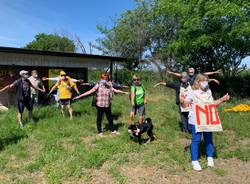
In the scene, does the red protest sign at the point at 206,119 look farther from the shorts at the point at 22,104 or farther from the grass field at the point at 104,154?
the shorts at the point at 22,104

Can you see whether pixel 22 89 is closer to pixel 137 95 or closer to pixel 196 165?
pixel 137 95

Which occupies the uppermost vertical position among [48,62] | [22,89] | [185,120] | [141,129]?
[48,62]

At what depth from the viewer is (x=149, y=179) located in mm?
5875

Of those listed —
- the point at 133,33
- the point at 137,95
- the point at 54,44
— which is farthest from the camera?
the point at 54,44

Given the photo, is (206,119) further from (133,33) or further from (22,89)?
(133,33)

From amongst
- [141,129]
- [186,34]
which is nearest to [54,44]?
[186,34]

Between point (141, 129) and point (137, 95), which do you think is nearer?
point (141, 129)

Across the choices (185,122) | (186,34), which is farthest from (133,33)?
(185,122)

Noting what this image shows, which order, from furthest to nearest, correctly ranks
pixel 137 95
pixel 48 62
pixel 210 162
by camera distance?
1. pixel 48 62
2. pixel 137 95
3. pixel 210 162

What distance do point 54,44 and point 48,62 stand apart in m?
32.7

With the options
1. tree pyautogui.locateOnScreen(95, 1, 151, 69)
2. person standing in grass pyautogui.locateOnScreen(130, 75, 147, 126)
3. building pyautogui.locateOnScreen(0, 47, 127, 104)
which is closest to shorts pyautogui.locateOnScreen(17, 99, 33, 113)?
person standing in grass pyautogui.locateOnScreen(130, 75, 147, 126)

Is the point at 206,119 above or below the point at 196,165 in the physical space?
above

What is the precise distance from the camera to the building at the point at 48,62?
44.4 feet

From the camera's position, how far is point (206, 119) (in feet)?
20.9
